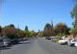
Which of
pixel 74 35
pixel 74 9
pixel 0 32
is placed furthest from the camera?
pixel 0 32

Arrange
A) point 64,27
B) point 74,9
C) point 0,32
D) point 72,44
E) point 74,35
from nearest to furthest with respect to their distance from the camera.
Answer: point 72,44
point 74,9
point 74,35
point 0,32
point 64,27

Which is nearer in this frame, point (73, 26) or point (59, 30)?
point (73, 26)

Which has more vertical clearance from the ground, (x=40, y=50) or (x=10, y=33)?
(x=10, y=33)

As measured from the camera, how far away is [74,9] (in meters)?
67.6

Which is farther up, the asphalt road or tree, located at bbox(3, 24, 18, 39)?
tree, located at bbox(3, 24, 18, 39)

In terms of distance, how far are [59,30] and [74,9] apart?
73.3 metres

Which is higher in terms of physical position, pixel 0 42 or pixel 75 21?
pixel 75 21

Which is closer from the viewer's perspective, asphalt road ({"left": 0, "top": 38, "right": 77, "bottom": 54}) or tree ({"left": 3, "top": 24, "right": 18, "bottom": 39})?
asphalt road ({"left": 0, "top": 38, "right": 77, "bottom": 54})

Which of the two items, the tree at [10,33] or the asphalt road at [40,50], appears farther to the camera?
the tree at [10,33]

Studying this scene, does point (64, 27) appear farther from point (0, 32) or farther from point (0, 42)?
point (0, 42)

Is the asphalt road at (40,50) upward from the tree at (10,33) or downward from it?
downward

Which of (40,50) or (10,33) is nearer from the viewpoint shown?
(40,50)

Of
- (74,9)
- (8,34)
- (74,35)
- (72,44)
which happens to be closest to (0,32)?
(8,34)

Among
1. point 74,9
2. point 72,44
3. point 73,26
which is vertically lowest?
point 72,44
